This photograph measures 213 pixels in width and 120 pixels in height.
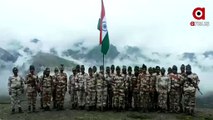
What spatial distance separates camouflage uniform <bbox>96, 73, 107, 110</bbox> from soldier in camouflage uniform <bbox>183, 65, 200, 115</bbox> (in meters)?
4.04

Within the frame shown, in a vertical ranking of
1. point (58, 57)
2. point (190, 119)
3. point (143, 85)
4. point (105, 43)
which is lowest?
point (190, 119)

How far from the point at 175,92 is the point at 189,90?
73cm

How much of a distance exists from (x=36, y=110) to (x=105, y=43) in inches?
201

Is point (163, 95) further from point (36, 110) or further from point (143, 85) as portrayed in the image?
point (36, 110)

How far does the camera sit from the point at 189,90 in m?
25.1

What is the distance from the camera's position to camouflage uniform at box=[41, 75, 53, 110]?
25922 millimetres

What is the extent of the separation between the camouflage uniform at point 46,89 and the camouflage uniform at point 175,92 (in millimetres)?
6172

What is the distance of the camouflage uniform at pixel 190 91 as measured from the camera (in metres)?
25.0

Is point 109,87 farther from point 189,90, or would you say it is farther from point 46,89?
point 189,90

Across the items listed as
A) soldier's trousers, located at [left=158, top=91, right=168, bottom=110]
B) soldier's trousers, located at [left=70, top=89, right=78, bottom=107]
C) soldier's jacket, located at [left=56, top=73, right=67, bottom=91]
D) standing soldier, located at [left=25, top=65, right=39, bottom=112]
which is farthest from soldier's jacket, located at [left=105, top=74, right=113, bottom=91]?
standing soldier, located at [left=25, top=65, right=39, bottom=112]

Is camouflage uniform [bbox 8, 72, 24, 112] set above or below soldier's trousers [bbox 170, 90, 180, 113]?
above

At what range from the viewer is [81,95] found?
26375 millimetres

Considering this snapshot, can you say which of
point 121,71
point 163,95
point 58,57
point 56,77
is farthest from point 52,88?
point 58,57

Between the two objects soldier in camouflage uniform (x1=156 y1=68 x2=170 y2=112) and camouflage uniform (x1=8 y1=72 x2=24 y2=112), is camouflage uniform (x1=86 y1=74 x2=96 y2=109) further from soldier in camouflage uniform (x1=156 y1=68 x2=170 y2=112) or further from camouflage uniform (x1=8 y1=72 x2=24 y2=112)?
camouflage uniform (x1=8 y1=72 x2=24 y2=112)
